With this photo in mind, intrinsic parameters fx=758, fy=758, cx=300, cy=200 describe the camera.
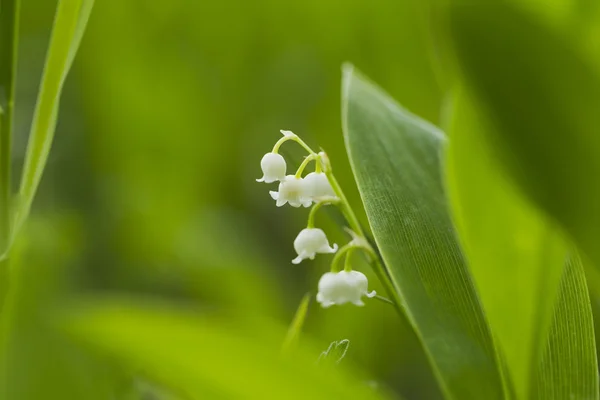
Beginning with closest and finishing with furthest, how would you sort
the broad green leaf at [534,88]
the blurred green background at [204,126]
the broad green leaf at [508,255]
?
the broad green leaf at [534,88], the broad green leaf at [508,255], the blurred green background at [204,126]

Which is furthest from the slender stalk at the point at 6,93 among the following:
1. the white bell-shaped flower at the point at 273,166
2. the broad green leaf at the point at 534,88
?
the broad green leaf at the point at 534,88

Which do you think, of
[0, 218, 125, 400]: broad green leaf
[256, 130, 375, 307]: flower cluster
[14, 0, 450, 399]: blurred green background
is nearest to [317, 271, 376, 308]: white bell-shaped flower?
[256, 130, 375, 307]: flower cluster

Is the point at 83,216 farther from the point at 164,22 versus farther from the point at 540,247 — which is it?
the point at 540,247

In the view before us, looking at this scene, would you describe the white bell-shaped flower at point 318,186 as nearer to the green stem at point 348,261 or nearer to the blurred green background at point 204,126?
the green stem at point 348,261

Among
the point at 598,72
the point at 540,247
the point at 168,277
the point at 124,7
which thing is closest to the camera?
the point at 598,72

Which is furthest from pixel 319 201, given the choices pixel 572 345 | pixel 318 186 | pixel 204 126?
pixel 204 126

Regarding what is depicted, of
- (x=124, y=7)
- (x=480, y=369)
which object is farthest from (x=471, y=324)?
(x=124, y=7)
